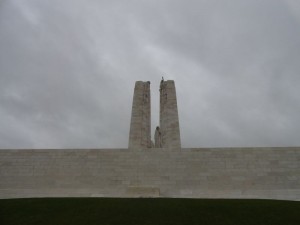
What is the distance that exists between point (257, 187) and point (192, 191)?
348 cm

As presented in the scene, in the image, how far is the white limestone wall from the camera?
→ 17.0 m

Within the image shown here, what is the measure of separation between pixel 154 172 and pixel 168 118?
414 cm

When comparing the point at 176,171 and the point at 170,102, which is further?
the point at 170,102

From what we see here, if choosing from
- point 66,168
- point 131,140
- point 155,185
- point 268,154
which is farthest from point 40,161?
point 268,154

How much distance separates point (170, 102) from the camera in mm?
21078

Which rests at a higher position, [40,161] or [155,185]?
[40,161]
